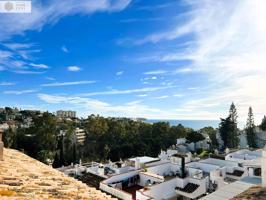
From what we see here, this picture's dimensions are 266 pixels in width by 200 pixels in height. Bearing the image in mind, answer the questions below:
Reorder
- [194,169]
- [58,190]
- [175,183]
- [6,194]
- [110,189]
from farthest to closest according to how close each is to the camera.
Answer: [194,169], [175,183], [110,189], [58,190], [6,194]

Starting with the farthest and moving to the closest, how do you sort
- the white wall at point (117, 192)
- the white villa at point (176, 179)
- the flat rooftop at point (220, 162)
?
the flat rooftop at point (220, 162) < the white villa at point (176, 179) < the white wall at point (117, 192)

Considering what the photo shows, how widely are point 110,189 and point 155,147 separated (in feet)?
84.9

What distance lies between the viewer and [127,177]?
67.6 ft

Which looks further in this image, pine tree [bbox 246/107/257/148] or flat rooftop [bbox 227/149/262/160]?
pine tree [bbox 246/107/257/148]

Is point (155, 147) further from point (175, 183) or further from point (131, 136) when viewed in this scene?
point (175, 183)

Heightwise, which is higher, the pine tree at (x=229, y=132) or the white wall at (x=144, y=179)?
the pine tree at (x=229, y=132)

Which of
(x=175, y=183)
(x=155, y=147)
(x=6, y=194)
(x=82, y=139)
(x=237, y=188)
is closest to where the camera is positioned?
(x=6, y=194)

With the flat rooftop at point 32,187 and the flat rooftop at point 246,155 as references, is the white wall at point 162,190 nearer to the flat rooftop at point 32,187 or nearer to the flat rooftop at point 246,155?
the flat rooftop at point 246,155

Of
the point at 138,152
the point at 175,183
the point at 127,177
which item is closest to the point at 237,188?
the point at 175,183

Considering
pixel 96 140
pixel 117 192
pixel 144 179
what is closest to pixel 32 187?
pixel 117 192

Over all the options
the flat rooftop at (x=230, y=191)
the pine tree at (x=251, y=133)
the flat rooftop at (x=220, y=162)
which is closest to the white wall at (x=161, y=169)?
the flat rooftop at (x=220, y=162)

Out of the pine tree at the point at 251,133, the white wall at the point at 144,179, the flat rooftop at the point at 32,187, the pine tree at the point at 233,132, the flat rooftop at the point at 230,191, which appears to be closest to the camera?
the flat rooftop at the point at 32,187

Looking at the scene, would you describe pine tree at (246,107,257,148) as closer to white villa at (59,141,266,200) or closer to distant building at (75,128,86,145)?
white villa at (59,141,266,200)

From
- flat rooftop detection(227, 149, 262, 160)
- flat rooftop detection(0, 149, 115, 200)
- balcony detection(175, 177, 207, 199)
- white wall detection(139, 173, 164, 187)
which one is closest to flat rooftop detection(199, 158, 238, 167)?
flat rooftop detection(227, 149, 262, 160)
